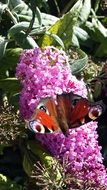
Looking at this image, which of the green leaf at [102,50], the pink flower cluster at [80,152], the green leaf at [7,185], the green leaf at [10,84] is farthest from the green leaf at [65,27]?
the green leaf at [7,185]

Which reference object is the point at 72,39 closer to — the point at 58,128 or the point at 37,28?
the point at 37,28

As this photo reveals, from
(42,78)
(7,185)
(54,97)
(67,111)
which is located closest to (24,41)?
(42,78)

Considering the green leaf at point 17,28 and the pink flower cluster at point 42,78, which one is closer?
the pink flower cluster at point 42,78

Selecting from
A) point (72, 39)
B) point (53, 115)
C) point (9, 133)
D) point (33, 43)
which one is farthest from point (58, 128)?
point (72, 39)

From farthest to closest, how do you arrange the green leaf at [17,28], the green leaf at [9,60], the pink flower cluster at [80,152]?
the green leaf at [9,60] → the green leaf at [17,28] → the pink flower cluster at [80,152]

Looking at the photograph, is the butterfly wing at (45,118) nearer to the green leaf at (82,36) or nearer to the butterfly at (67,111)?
the butterfly at (67,111)

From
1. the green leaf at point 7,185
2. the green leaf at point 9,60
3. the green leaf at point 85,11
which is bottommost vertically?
the green leaf at point 7,185

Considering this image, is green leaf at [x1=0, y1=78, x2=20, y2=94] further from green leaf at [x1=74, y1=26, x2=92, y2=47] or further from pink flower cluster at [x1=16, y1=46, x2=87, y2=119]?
green leaf at [x1=74, y1=26, x2=92, y2=47]
